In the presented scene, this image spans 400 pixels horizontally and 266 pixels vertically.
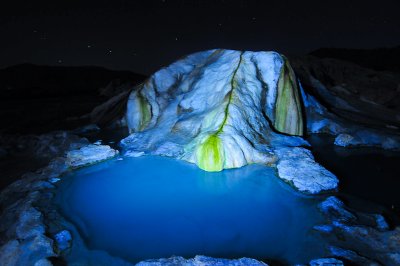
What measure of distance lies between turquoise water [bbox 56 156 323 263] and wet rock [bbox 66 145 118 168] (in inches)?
19.6

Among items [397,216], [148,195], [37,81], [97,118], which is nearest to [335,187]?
[397,216]

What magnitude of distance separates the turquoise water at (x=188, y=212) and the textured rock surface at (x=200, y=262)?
0.39 meters

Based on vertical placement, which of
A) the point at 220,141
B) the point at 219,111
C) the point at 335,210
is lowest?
the point at 335,210

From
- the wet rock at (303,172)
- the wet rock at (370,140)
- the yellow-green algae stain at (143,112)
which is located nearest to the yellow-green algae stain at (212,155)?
the wet rock at (303,172)

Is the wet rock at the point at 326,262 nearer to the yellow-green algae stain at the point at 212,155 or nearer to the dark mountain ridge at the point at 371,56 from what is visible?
the yellow-green algae stain at the point at 212,155

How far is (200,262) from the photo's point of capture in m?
5.30

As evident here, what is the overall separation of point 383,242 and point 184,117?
820 centimetres

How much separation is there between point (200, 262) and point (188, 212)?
211 centimetres

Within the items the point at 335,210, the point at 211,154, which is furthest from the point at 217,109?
the point at 335,210

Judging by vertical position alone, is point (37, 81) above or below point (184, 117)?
below

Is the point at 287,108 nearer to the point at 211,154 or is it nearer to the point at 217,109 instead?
the point at 217,109

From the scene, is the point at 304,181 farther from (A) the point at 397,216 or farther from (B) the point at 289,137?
(B) the point at 289,137

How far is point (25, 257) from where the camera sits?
5.68 meters

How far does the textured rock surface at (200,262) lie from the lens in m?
5.26
